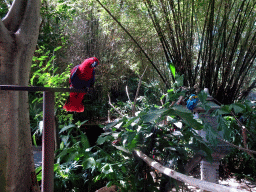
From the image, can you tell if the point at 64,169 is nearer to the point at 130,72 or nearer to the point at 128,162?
the point at 128,162

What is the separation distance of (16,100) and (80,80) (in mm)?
417

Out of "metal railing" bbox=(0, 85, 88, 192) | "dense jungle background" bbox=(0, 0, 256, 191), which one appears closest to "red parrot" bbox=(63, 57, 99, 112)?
"dense jungle background" bbox=(0, 0, 256, 191)

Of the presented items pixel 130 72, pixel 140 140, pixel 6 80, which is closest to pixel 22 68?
pixel 6 80

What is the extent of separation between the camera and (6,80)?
0.90 m

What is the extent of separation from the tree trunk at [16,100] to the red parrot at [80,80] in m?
0.23

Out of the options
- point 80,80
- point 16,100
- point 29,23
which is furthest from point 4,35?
point 80,80

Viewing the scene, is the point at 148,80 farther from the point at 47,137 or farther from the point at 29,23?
the point at 47,137

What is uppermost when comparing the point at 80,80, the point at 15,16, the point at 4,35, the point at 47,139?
the point at 15,16

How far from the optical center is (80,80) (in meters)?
1.25

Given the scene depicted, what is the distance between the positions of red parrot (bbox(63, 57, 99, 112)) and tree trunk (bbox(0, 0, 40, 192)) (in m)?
0.23

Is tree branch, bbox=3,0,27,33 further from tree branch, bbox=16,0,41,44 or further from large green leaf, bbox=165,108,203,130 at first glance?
large green leaf, bbox=165,108,203,130

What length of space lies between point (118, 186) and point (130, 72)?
356cm

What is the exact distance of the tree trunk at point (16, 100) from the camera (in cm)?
88

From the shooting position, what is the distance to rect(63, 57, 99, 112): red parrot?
1.11 metres
